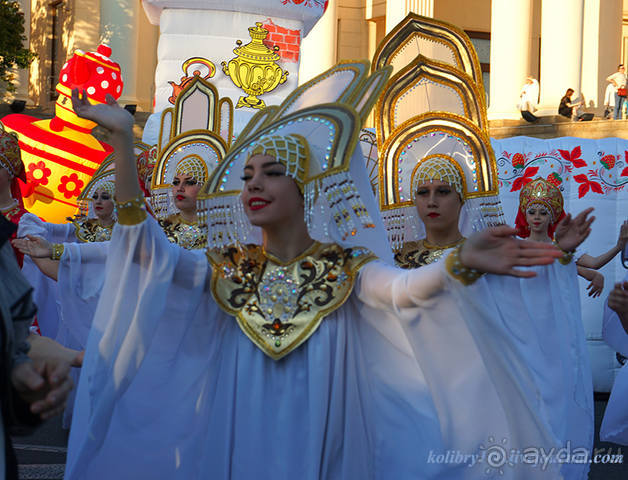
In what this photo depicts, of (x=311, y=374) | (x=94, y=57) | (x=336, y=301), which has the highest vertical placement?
(x=94, y=57)

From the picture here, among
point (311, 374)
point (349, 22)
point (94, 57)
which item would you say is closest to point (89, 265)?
point (311, 374)

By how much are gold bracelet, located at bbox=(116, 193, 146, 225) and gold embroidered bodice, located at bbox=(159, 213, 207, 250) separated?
292 cm

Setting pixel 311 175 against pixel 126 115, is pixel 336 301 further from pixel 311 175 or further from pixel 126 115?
pixel 126 115

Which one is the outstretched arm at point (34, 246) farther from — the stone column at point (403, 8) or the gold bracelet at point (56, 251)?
the stone column at point (403, 8)

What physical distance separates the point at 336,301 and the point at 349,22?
91.6 feet

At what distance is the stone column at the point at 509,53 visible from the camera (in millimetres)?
21328

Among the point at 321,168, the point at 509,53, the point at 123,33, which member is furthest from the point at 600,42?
the point at 321,168

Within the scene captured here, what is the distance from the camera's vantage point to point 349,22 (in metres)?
30.3

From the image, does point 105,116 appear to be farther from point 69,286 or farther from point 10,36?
point 10,36

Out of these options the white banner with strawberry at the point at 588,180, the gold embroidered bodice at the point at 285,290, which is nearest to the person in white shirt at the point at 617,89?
the white banner with strawberry at the point at 588,180

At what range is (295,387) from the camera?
3445 mm

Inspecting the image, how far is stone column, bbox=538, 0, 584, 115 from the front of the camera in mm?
20406

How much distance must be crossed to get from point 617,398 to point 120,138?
355 centimetres

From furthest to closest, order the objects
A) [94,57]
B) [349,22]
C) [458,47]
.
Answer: [349,22] → [94,57] → [458,47]
